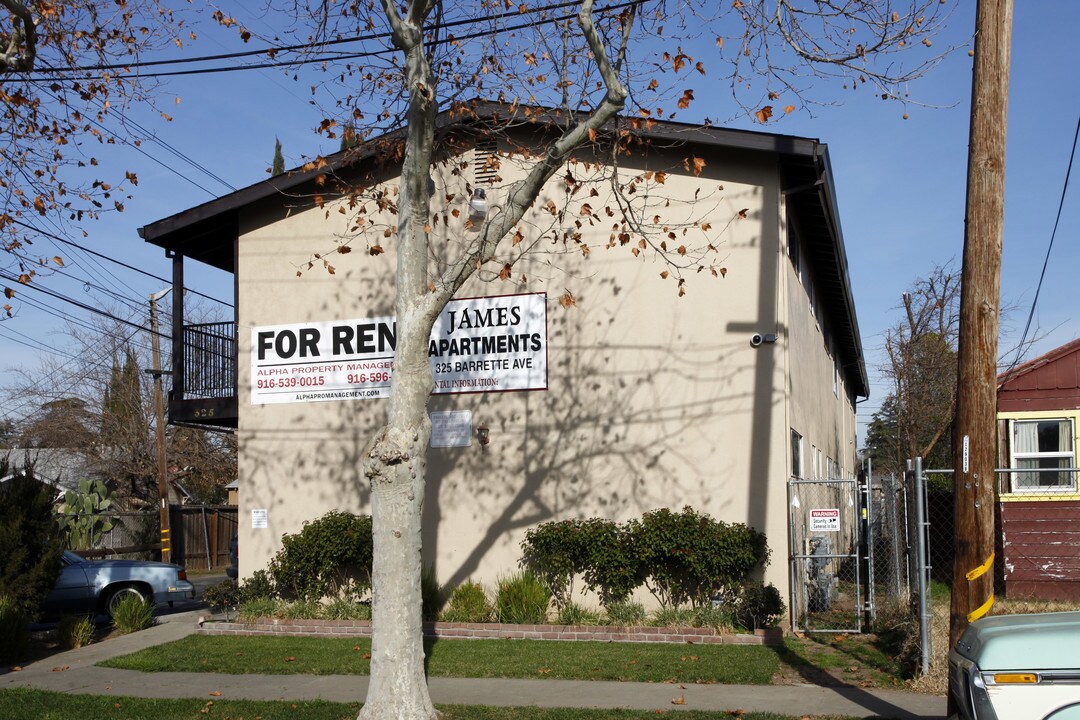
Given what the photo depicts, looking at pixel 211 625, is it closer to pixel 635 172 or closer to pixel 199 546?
pixel 635 172

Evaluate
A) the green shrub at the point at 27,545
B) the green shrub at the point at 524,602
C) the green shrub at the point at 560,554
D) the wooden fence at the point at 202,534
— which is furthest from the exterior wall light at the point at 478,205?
the wooden fence at the point at 202,534

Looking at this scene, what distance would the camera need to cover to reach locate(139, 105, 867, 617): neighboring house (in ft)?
46.9

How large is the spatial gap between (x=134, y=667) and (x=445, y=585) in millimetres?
4560

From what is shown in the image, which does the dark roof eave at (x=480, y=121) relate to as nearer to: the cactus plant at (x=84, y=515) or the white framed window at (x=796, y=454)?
the white framed window at (x=796, y=454)

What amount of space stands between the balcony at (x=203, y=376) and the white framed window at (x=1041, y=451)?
41.6ft

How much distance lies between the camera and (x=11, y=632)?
13016 millimetres

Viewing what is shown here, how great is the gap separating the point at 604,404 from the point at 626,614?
297cm

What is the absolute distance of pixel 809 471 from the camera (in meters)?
18.0

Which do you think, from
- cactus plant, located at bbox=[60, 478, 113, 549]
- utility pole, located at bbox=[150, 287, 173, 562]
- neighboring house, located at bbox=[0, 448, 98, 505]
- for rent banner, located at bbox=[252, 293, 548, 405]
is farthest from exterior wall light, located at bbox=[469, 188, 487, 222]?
neighboring house, located at bbox=[0, 448, 98, 505]

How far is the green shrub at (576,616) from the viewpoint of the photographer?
1398 cm

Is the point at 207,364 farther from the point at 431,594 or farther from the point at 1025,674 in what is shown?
the point at 1025,674

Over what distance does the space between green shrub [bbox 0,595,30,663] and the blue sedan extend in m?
2.93

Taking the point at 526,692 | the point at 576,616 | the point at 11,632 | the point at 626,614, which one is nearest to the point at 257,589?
the point at 11,632

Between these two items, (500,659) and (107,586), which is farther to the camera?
(107,586)
